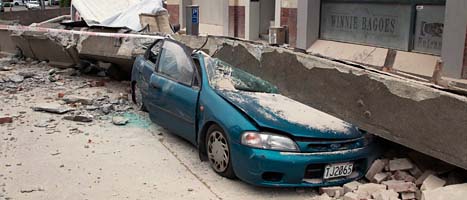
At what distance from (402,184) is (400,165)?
359mm

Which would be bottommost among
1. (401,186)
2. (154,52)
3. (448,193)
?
(401,186)

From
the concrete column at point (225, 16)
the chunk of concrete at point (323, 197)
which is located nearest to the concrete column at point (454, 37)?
the chunk of concrete at point (323, 197)

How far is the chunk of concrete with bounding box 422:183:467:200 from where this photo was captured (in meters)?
4.49

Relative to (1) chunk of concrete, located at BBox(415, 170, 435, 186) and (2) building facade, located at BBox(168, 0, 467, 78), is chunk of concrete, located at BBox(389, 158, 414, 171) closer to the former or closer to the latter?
(1) chunk of concrete, located at BBox(415, 170, 435, 186)

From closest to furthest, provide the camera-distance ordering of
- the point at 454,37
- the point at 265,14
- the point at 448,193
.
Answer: the point at 448,193 → the point at 454,37 → the point at 265,14

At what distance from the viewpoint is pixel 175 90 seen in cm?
650

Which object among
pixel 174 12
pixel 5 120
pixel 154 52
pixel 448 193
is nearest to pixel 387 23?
pixel 154 52

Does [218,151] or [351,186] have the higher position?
[218,151]

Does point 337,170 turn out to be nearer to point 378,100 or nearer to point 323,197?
point 323,197

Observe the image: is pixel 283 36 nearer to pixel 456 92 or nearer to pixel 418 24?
pixel 418 24

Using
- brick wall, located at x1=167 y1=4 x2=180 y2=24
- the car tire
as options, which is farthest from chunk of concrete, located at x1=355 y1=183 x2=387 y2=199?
brick wall, located at x1=167 y1=4 x2=180 y2=24

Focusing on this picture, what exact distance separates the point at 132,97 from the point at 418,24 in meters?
5.60

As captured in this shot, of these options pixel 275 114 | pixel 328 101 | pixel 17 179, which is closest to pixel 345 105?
pixel 328 101

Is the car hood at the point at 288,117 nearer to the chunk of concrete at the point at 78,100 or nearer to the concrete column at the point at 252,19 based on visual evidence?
the chunk of concrete at the point at 78,100
